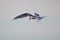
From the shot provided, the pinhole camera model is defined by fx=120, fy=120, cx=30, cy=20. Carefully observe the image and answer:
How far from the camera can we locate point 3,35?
1.88 metres

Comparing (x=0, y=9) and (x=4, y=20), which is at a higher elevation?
(x=0, y=9)

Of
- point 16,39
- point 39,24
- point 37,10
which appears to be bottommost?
point 16,39

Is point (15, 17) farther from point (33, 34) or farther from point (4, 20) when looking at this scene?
point (33, 34)

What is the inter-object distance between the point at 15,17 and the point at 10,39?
14.0 inches

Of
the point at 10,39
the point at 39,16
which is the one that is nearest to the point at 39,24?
the point at 39,16

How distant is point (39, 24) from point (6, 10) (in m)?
0.57

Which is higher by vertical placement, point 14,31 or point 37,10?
point 37,10

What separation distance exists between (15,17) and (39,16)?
0.38 m

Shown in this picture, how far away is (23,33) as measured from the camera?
1898 millimetres

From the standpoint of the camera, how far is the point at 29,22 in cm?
190

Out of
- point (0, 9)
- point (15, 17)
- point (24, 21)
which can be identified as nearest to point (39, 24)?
point (24, 21)

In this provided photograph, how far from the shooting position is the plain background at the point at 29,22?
189cm

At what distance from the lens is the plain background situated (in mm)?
1887

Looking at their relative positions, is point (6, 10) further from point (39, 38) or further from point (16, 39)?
point (39, 38)
